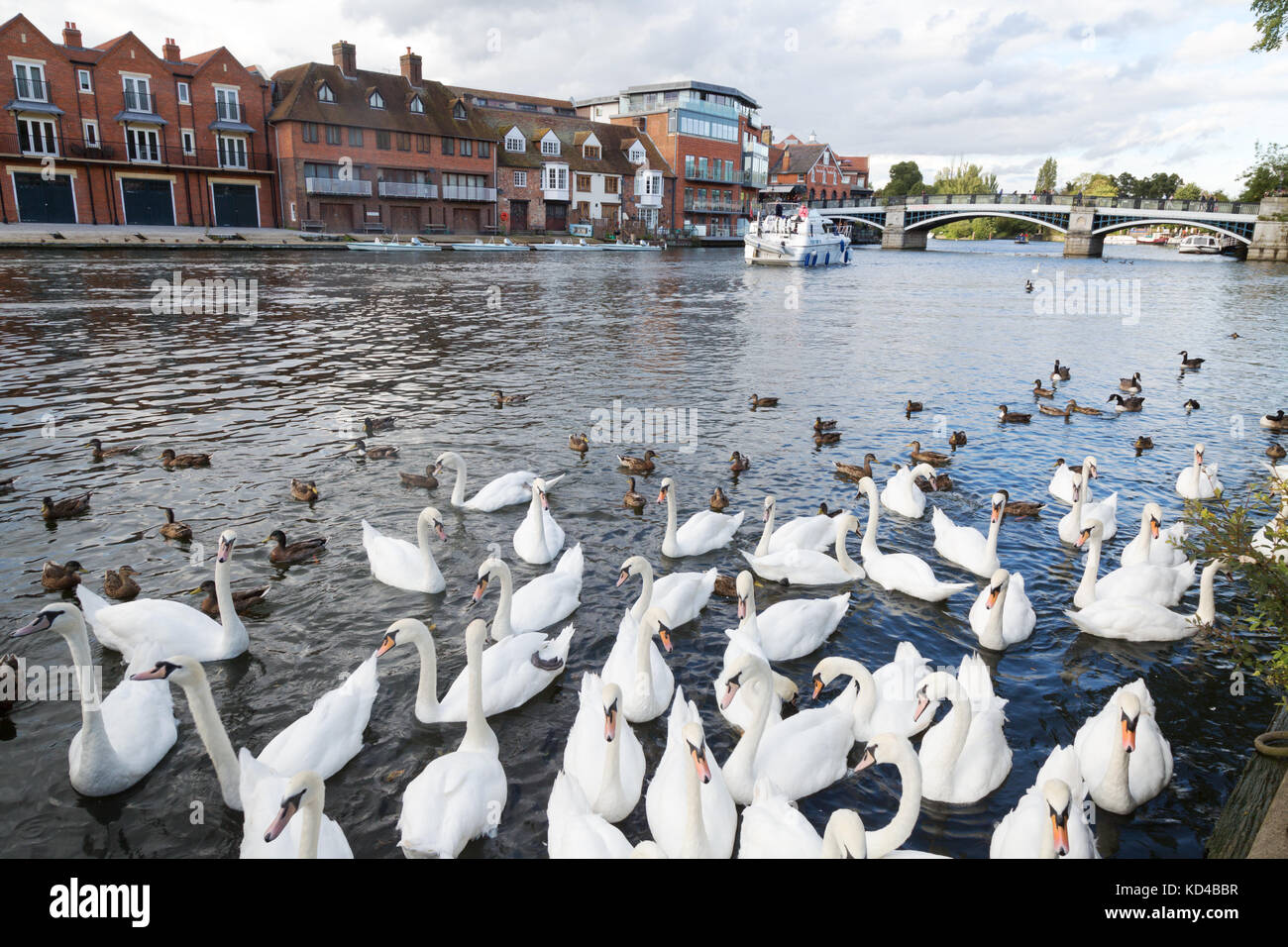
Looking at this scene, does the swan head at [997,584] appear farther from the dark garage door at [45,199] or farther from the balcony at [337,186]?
the dark garage door at [45,199]

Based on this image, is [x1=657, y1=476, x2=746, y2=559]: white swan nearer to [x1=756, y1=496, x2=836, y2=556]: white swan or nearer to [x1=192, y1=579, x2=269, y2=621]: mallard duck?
[x1=756, y1=496, x2=836, y2=556]: white swan

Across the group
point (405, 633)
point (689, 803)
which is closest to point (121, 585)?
point (405, 633)

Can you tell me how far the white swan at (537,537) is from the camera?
891 cm

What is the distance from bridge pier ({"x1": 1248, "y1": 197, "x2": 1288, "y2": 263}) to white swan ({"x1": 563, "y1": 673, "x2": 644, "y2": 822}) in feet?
275

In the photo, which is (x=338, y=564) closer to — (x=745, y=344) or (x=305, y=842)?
(x=305, y=842)

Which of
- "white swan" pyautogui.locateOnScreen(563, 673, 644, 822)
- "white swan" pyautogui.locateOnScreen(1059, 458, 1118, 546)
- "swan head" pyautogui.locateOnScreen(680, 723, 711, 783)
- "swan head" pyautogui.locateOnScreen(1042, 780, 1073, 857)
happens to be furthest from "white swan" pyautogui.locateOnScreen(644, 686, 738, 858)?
"white swan" pyautogui.locateOnScreen(1059, 458, 1118, 546)

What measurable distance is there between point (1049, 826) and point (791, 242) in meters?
59.0

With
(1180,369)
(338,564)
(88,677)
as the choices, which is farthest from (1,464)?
(1180,369)

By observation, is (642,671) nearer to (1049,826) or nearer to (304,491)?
(1049,826)

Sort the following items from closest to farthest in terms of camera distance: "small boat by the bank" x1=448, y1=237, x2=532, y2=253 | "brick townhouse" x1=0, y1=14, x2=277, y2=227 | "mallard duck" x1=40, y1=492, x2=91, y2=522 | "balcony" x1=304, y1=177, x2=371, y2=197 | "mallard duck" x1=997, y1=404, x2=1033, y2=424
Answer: "mallard duck" x1=40, y1=492, x2=91, y2=522, "mallard duck" x1=997, y1=404, x2=1033, y2=424, "brick townhouse" x1=0, y1=14, x2=277, y2=227, "balcony" x1=304, y1=177, x2=371, y2=197, "small boat by the bank" x1=448, y1=237, x2=532, y2=253

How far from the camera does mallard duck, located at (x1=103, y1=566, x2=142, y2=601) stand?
7.67 metres

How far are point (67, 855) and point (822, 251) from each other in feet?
211

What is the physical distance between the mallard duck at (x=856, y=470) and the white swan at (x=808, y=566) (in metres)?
3.38

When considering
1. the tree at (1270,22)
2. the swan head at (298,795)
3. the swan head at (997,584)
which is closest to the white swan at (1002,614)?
the swan head at (997,584)
